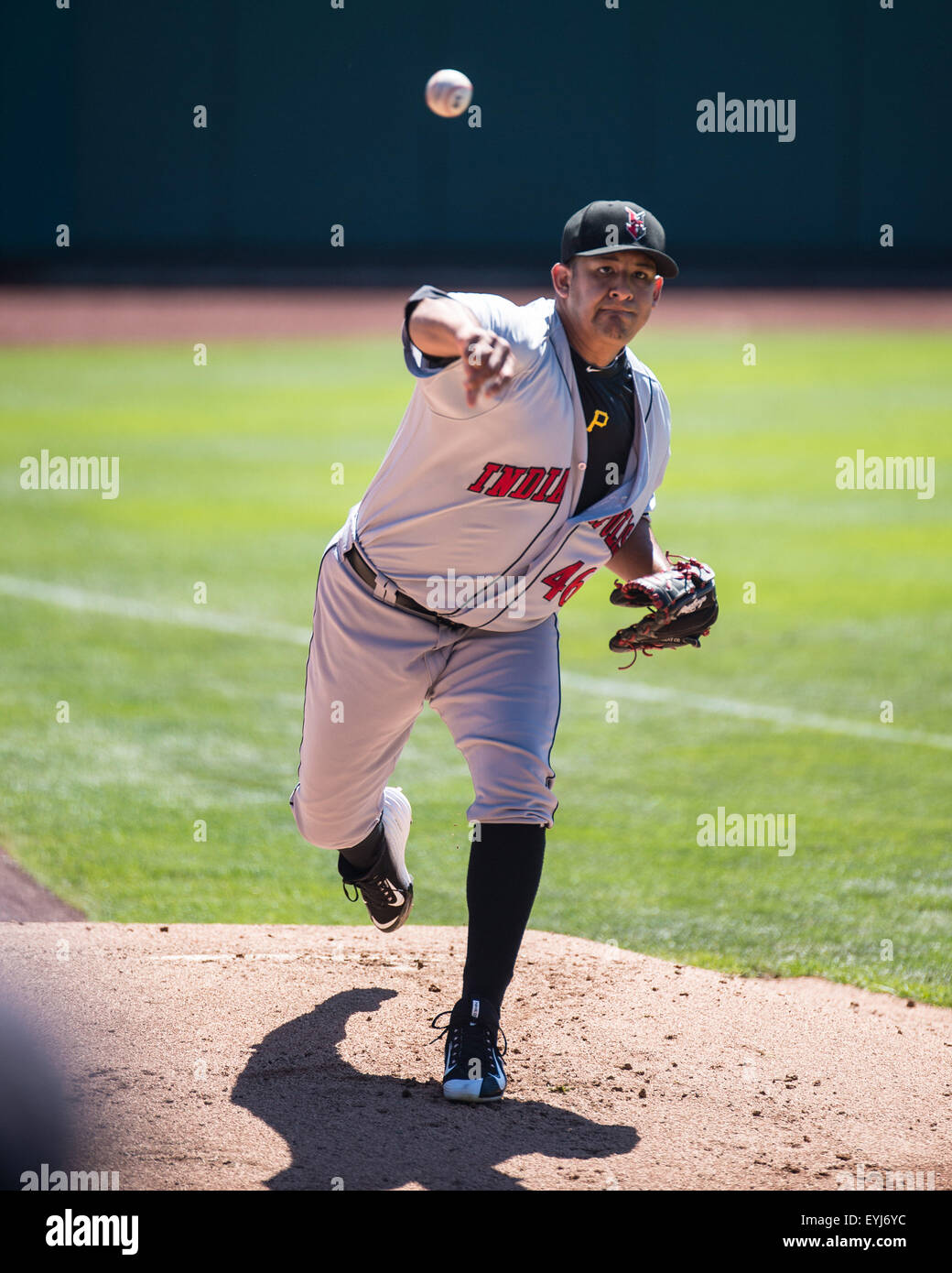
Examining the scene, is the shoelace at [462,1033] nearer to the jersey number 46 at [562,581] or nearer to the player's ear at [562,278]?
the jersey number 46 at [562,581]

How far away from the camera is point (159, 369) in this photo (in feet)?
64.9

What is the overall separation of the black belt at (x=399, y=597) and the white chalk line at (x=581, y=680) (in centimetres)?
369

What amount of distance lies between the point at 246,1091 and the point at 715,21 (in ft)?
92.1

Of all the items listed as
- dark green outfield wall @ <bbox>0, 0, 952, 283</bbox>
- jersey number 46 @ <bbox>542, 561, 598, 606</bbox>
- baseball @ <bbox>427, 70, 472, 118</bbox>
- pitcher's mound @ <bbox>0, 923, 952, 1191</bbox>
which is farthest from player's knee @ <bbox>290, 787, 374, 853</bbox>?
dark green outfield wall @ <bbox>0, 0, 952, 283</bbox>

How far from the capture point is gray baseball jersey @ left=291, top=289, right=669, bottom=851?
336 cm

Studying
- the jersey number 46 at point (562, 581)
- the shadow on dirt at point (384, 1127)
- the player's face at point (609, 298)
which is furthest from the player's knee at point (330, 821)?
the player's face at point (609, 298)

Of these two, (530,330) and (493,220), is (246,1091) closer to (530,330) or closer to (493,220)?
(530,330)

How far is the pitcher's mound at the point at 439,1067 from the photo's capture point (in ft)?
9.94

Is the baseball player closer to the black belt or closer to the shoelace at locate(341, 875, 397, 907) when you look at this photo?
the black belt

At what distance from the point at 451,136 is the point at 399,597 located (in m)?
26.0

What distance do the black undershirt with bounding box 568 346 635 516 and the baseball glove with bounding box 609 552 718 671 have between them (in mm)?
335

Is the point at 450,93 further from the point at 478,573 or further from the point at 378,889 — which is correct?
the point at 378,889

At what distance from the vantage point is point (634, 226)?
337 centimetres

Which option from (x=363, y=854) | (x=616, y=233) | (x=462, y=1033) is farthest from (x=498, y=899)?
(x=616, y=233)
